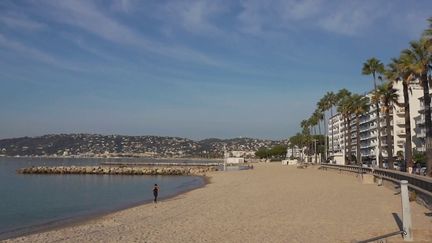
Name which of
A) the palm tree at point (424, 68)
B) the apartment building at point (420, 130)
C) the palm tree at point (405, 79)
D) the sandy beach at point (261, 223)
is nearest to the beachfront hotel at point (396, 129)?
the apartment building at point (420, 130)

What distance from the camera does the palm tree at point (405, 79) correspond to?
3569 centimetres

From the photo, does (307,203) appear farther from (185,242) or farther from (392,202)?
(185,242)

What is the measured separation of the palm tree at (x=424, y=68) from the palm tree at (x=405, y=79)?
56 cm

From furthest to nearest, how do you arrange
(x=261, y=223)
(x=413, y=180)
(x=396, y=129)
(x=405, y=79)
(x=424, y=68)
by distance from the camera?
1. (x=396, y=129)
2. (x=405, y=79)
3. (x=424, y=68)
4. (x=413, y=180)
5. (x=261, y=223)

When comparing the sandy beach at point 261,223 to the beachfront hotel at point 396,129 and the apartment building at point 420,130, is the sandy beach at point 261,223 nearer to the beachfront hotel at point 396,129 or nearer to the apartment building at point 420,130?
the beachfront hotel at point 396,129

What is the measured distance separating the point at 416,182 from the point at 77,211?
22403 mm

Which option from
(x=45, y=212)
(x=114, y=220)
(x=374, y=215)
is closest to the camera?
(x=374, y=215)

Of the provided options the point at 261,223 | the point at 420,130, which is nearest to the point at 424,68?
the point at 261,223

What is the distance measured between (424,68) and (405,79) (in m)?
3.38

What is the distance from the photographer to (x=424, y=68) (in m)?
33.8

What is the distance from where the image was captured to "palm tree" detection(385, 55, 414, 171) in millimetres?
35688

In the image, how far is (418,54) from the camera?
34.4 meters

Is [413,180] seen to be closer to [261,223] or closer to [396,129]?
[261,223]

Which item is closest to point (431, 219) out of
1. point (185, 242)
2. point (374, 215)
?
point (374, 215)
